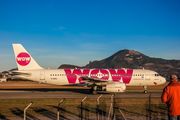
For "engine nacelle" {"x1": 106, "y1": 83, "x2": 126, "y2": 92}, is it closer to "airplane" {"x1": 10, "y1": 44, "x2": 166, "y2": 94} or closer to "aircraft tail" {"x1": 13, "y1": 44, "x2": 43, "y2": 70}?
"airplane" {"x1": 10, "y1": 44, "x2": 166, "y2": 94}

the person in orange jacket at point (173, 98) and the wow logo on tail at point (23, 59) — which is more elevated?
the wow logo on tail at point (23, 59)

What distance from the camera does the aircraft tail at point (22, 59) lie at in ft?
91.2

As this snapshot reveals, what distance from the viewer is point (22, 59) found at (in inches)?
1098

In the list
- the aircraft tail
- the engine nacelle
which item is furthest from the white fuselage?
the engine nacelle

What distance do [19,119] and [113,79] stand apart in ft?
60.1

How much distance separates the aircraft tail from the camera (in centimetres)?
2781

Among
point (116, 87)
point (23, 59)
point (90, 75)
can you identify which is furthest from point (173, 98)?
point (23, 59)

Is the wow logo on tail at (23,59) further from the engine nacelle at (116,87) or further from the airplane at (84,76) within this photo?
the engine nacelle at (116,87)

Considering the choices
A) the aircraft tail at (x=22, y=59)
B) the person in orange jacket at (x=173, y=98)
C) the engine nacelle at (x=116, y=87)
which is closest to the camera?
the person in orange jacket at (x=173, y=98)

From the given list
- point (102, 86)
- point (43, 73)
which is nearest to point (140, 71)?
point (102, 86)

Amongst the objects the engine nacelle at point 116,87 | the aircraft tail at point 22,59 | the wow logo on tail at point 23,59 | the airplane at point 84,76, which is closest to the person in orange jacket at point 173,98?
the engine nacelle at point 116,87

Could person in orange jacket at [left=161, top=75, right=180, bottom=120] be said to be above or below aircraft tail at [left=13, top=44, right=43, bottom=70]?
below

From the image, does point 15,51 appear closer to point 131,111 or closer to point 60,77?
point 60,77

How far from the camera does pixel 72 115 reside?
1110cm
